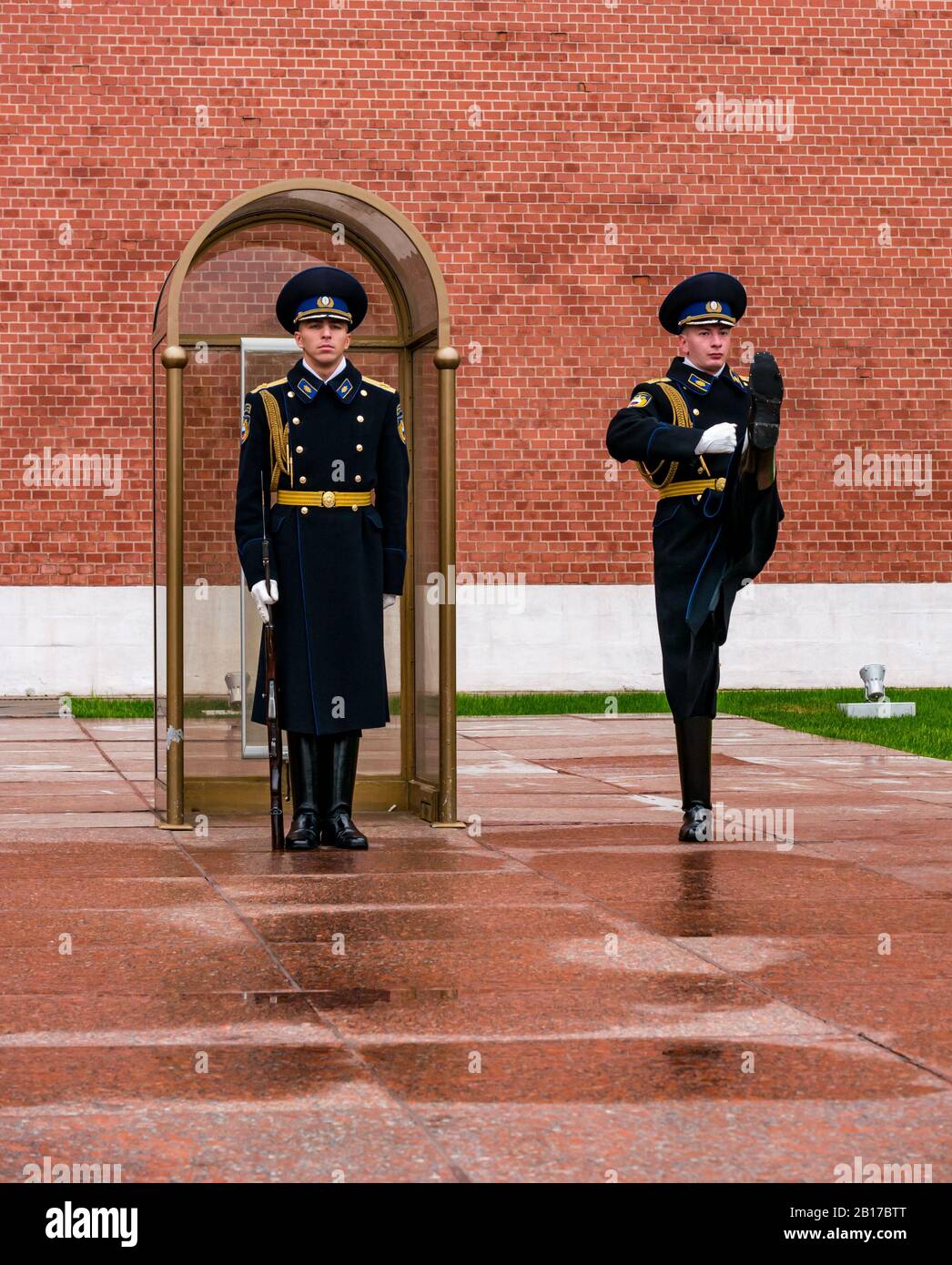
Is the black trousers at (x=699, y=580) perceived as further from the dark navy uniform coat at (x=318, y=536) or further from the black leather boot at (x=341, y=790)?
the black leather boot at (x=341, y=790)

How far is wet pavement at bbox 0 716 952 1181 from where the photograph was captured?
10.8 ft

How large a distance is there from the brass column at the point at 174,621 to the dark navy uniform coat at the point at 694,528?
169 centimetres

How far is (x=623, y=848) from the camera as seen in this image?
23.0ft

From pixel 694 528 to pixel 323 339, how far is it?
5.10 feet

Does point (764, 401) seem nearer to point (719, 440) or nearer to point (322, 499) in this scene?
point (719, 440)

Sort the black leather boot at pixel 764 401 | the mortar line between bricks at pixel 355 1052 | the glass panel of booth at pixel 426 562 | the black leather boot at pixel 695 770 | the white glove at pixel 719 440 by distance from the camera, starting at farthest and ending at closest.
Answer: the glass panel of booth at pixel 426 562, the black leather boot at pixel 695 770, the white glove at pixel 719 440, the black leather boot at pixel 764 401, the mortar line between bricks at pixel 355 1052

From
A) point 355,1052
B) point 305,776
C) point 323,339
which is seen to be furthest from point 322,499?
point 355,1052

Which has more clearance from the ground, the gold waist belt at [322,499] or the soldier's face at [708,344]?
the soldier's face at [708,344]

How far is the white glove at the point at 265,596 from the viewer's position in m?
7.11

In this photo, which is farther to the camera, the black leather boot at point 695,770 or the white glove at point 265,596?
the black leather boot at point 695,770

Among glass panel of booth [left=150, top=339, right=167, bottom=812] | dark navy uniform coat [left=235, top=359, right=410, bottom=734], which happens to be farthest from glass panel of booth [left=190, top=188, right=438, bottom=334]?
dark navy uniform coat [left=235, top=359, right=410, bottom=734]

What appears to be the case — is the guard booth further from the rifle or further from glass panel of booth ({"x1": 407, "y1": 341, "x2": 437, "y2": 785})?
the rifle

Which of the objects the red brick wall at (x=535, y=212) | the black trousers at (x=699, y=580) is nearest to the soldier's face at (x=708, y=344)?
the black trousers at (x=699, y=580)
